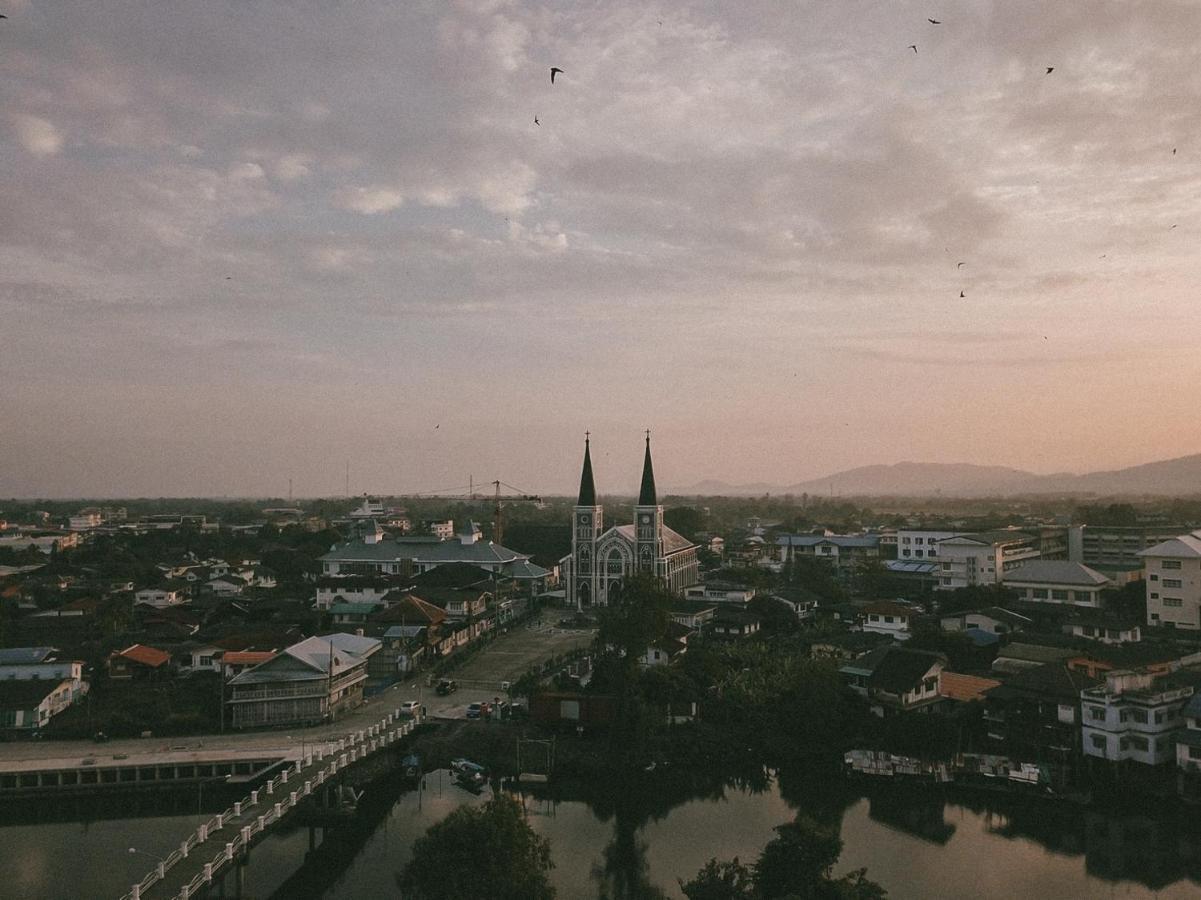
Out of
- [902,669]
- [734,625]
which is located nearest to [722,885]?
[902,669]

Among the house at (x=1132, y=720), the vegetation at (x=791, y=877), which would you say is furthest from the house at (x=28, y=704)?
the house at (x=1132, y=720)

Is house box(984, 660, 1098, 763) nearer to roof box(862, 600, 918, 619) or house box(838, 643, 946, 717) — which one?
house box(838, 643, 946, 717)

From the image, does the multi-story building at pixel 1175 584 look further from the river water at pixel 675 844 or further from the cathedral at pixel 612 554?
the cathedral at pixel 612 554

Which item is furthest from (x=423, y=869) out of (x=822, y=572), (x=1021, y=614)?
(x=822, y=572)

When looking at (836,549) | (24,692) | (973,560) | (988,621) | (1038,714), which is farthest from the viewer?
(836,549)

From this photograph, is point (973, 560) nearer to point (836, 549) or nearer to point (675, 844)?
point (836, 549)

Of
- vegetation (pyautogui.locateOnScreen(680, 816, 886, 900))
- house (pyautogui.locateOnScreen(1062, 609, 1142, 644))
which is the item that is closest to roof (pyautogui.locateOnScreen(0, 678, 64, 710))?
vegetation (pyautogui.locateOnScreen(680, 816, 886, 900))
